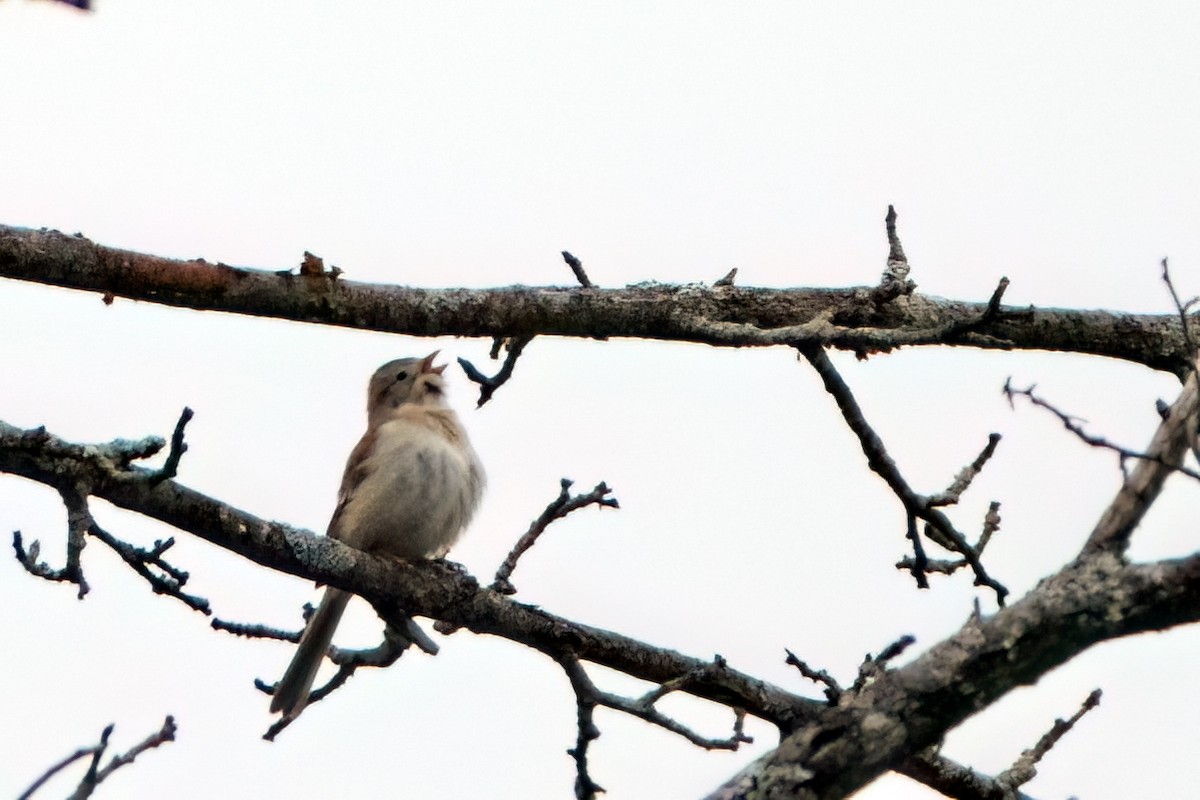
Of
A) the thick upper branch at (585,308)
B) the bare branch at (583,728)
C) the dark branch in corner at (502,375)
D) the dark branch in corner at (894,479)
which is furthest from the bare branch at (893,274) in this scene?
the bare branch at (583,728)

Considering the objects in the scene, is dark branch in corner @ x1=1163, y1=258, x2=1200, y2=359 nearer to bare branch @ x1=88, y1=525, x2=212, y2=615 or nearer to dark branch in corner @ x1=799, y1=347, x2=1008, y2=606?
dark branch in corner @ x1=799, y1=347, x2=1008, y2=606

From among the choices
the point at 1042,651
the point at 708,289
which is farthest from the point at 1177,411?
the point at 708,289

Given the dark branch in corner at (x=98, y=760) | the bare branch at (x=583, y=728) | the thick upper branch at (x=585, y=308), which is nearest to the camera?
the dark branch in corner at (x=98, y=760)

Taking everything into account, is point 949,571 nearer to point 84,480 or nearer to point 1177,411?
point 1177,411

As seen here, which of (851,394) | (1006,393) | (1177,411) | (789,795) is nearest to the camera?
(789,795)

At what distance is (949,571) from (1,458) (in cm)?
319

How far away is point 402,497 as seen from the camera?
706cm

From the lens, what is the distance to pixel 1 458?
461 cm

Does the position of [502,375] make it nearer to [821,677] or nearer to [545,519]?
[545,519]

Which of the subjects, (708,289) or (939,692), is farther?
(708,289)

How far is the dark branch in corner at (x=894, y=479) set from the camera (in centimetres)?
509

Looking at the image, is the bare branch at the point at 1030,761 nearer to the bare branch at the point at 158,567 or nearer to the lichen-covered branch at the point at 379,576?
the lichen-covered branch at the point at 379,576

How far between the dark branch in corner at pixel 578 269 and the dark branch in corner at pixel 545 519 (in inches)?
40.6

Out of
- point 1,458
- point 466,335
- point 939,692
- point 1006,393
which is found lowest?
point 1,458
